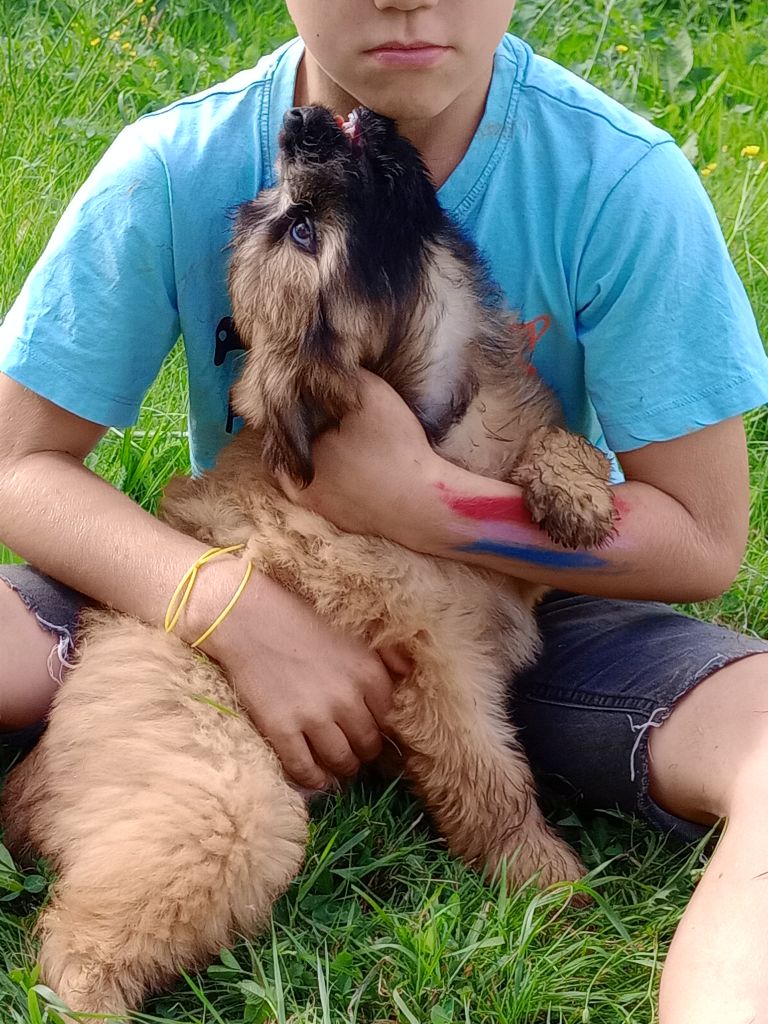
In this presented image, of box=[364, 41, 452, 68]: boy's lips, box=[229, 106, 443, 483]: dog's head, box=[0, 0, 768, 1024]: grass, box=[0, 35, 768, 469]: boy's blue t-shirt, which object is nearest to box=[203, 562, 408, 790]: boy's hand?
box=[0, 0, 768, 1024]: grass

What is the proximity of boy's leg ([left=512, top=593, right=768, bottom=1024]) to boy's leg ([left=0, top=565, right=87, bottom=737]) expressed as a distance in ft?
3.16

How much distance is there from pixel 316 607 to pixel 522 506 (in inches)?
17.4

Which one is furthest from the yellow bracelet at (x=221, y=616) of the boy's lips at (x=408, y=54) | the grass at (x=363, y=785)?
the boy's lips at (x=408, y=54)

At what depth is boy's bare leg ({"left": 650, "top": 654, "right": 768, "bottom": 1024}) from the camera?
5.94ft

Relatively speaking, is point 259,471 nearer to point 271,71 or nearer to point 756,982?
point 271,71

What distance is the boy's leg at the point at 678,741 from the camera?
1884mm

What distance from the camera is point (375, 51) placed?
223 centimetres

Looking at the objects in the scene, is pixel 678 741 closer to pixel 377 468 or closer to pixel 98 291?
pixel 377 468

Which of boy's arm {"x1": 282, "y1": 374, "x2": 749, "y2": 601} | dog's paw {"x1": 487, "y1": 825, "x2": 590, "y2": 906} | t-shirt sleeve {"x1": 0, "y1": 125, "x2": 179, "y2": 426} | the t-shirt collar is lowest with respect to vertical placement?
dog's paw {"x1": 487, "y1": 825, "x2": 590, "y2": 906}

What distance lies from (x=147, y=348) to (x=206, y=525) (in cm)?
38

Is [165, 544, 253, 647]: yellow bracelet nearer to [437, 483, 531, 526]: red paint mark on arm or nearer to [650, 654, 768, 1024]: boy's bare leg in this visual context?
[437, 483, 531, 526]: red paint mark on arm

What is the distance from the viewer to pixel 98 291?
8.18 feet

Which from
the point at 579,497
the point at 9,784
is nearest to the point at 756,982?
the point at 579,497

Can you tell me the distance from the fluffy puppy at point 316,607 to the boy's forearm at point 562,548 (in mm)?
58
